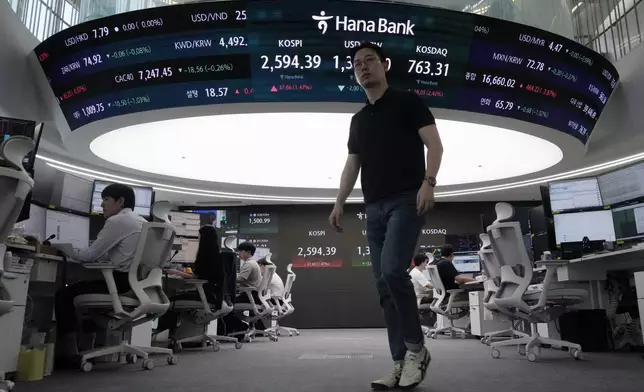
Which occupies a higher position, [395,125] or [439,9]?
[439,9]

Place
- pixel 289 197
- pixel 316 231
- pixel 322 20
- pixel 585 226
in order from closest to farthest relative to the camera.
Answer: pixel 585 226
pixel 322 20
pixel 289 197
pixel 316 231

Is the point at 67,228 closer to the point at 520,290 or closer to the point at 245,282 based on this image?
the point at 245,282

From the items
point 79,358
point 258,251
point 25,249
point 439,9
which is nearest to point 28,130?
point 25,249

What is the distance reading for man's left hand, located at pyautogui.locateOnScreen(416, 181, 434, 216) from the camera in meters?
1.86

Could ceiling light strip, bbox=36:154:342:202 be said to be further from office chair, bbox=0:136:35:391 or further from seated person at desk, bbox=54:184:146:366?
office chair, bbox=0:136:35:391

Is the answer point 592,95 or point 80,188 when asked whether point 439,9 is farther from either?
point 80,188

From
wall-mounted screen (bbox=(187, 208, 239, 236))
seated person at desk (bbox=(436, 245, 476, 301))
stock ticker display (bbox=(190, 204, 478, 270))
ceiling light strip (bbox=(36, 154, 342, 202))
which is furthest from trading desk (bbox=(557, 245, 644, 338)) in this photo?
wall-mounted screen (bbox=(187, 208, 239, 236))

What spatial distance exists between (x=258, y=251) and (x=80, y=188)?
6048 mm

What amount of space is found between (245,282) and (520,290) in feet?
11.4

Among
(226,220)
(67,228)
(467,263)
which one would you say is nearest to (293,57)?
(67,228)

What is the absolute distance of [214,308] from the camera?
4.53 metres

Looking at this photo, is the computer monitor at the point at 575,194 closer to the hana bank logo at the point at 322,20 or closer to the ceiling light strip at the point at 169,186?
the hana bank logo at the point at 322,20

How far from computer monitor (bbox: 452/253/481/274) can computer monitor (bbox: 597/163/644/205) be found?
405cm

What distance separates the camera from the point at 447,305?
635 cm
